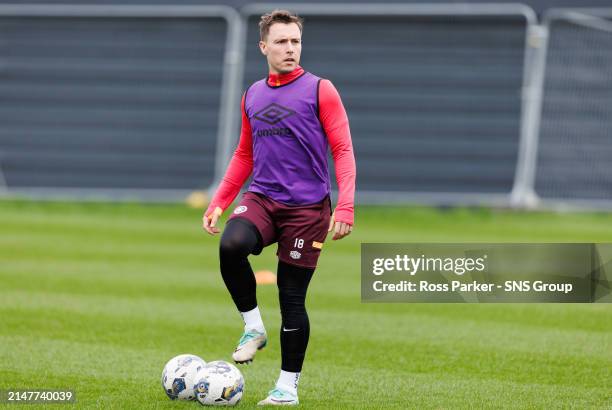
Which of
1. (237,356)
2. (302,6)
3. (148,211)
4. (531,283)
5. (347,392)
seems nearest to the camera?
(237,356)

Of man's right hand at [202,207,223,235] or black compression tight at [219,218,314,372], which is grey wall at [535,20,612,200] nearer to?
man's right hand at [202,207,223,235]

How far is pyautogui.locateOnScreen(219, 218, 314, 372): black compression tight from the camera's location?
21.7 feet

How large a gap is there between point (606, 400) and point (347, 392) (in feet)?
5.05

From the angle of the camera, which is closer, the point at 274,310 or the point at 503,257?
the point at 503,257

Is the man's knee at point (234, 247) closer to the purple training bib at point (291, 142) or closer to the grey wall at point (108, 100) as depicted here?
the purple training bib at point (291, 142)

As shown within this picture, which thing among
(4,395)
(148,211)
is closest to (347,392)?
(4,395)

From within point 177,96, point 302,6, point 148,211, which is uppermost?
point 302,6

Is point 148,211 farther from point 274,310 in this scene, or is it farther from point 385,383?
point 385,383

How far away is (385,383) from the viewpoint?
7.52 metres

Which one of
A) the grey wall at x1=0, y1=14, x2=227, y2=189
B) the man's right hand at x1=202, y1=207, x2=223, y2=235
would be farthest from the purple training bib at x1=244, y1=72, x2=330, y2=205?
the grey wall at x1=0, y1=14, x2=227, y2=189

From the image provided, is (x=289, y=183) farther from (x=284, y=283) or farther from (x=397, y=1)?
(x=397, y=1)

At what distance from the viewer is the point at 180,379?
6820 millimetres

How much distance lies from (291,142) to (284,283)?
0.80m

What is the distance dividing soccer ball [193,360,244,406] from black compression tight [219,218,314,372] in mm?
297
